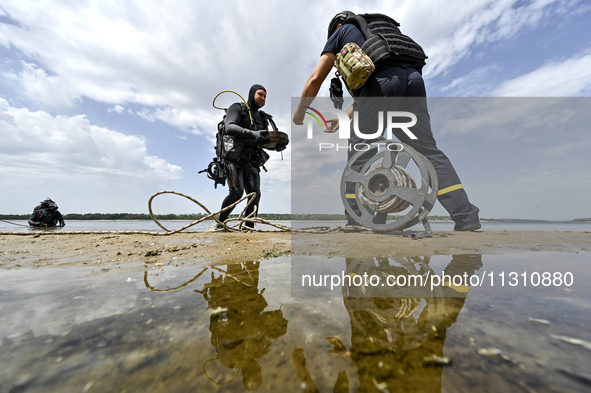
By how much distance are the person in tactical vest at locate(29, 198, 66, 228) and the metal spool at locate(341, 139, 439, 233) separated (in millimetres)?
12326

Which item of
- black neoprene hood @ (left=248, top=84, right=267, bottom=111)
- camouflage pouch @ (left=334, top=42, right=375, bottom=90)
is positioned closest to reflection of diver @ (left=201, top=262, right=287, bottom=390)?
camouflage pouch @ (left=334, top=42, right=375, bottom=90)

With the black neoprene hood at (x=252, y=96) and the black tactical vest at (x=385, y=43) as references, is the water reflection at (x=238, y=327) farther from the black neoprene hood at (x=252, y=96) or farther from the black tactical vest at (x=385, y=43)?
the black neoprene hood at (x=252, y=96)

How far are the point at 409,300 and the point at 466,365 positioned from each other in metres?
0.33

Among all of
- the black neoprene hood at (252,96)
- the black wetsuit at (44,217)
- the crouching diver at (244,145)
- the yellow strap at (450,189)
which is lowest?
the black wetsuit at (44,217)

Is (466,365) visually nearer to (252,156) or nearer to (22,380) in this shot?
(22,380)

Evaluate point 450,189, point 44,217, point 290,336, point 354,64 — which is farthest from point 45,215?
point 450,189

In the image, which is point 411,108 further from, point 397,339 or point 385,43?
point 397,339

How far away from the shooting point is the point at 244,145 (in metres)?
4.64

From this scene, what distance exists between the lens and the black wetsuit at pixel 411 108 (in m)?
2.88

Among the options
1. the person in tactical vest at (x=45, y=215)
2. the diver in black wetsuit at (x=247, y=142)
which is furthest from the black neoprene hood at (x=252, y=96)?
the person in tactical vest at (x=45, y=215)

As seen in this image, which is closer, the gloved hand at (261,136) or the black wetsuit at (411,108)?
the black wetsuit at (411,108)

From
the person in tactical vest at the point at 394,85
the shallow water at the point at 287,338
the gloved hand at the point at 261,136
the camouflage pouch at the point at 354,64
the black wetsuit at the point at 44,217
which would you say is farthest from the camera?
the black wetsuit at the point at 44,217

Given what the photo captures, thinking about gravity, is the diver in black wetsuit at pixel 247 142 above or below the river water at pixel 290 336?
above

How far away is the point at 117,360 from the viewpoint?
45 centimetres
